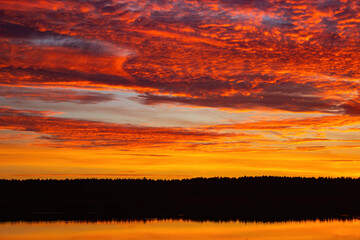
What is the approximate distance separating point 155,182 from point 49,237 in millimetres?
100500

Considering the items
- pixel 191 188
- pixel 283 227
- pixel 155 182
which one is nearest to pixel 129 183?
pixel 155 182

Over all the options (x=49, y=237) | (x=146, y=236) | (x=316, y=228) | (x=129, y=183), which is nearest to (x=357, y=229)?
(x=316, y=228)

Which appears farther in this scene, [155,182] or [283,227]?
[155,182]

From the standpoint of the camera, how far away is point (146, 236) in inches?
1571

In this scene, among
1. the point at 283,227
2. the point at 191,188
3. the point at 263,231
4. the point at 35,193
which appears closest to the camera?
the point at 263,231

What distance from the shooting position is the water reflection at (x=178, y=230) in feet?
129

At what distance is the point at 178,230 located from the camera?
43.7m

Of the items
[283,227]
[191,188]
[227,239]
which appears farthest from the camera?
[191,188]

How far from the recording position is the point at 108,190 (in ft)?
413

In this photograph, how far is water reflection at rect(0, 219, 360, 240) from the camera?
1543 inches

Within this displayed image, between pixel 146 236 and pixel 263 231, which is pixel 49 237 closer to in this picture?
pixel 146 236

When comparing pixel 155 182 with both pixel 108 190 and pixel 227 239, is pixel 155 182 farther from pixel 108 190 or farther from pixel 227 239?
pixel 227 239

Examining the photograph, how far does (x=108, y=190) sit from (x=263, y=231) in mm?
86338

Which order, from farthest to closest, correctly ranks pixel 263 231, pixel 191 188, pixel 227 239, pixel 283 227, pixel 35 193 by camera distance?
pixel 191 188, pixel 35 193, pixel 283 227, pixel 263 231, pixel 227 239
